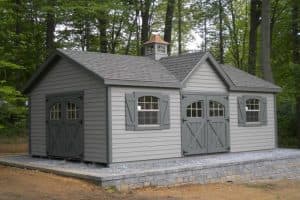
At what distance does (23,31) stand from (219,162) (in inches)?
697

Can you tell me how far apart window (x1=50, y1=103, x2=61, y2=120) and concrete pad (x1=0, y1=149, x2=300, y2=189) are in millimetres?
1428

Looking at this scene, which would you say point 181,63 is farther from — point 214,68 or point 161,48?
point 161,48

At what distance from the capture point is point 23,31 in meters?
27.8

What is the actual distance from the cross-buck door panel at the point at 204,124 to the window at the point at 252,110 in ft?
4.20

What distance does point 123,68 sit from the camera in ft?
47.9

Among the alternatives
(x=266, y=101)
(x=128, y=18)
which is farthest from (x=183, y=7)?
(x=266, y=101)

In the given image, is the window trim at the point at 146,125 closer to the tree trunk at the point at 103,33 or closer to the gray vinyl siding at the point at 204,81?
the gray vinyl siding at the point at 204,81

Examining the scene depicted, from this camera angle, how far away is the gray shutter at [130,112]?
13648 mm

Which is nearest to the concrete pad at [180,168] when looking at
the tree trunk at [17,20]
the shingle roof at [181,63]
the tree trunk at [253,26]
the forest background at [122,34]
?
the shingle roof at [181,63]

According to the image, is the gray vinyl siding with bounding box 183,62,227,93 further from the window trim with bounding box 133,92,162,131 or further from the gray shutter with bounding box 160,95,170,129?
the window trim with bounding box 133,92,162,131

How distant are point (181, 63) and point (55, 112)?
454 centimetres

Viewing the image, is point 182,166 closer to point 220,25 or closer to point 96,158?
point 96,158

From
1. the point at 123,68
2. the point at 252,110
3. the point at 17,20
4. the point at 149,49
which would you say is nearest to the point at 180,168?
the point at 123,68

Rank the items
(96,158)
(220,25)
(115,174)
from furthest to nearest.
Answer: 1. (220,25)
2. (96,158)
3. (115,174)
